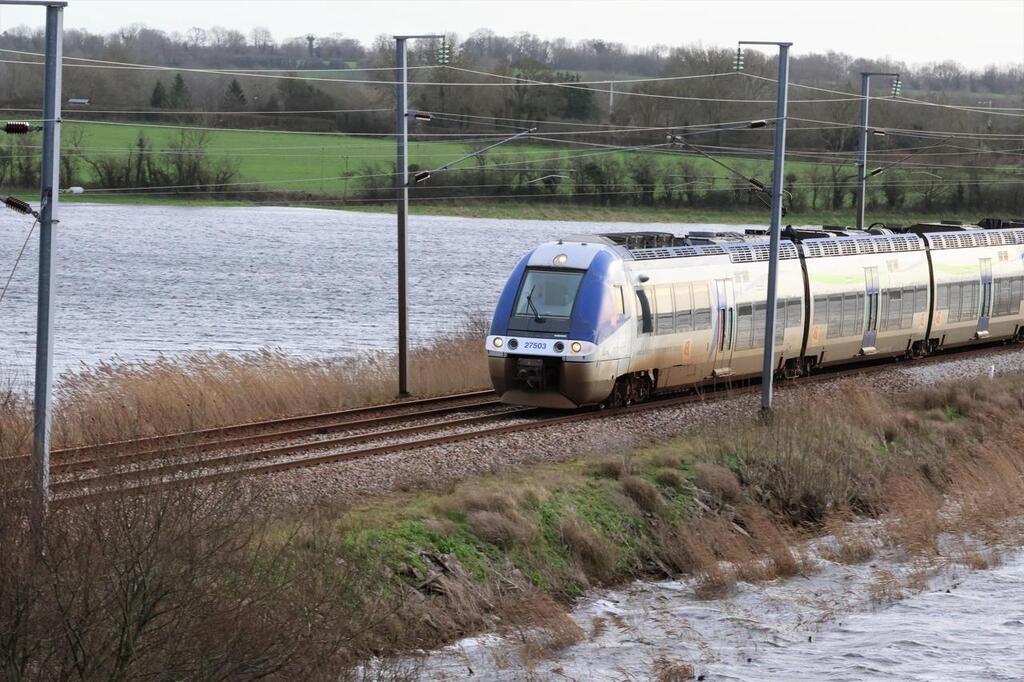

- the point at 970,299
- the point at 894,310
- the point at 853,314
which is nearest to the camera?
the point at 853,314

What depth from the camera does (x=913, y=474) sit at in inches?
962

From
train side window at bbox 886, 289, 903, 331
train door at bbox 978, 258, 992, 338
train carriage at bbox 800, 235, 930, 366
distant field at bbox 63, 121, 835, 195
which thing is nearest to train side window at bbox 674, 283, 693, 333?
train carriage at bbox 800, 235, 930, 366

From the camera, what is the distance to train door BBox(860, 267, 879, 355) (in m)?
33.1

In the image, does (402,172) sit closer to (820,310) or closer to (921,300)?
(820,310)

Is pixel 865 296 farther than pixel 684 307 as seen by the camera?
Yes

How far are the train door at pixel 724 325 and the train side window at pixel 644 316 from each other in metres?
2.53

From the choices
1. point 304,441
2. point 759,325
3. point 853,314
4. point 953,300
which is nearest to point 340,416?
point 304,441

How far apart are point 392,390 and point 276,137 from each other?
61712 millimetres

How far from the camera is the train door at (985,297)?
124 feet

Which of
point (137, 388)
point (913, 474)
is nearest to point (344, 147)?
point (137, 388)

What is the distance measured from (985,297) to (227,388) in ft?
66.1

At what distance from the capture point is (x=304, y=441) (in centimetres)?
2288

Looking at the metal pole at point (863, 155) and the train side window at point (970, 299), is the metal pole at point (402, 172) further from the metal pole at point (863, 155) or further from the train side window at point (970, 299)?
the metal pole at point (863, 155)

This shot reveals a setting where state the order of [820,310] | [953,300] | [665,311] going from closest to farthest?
[665,311]
[820,310]
[953,300]
